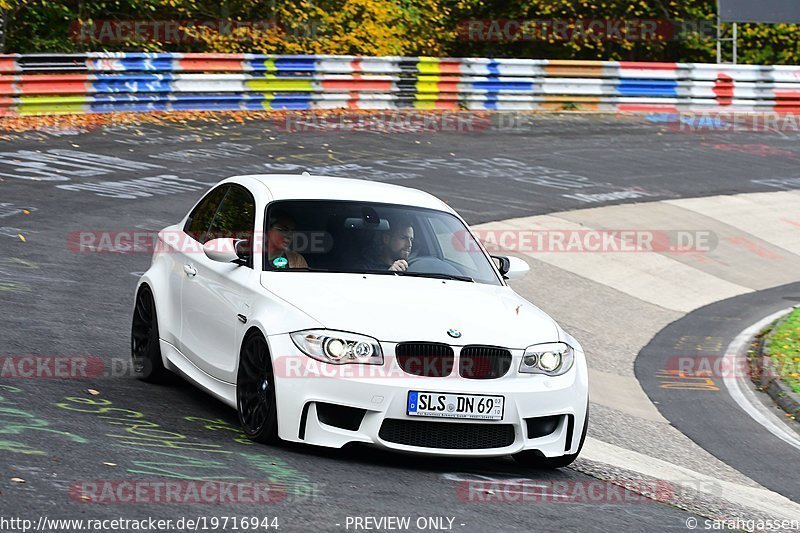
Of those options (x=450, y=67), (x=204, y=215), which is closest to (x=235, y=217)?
(x=204, y=215)

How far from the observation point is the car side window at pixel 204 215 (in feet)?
29.5

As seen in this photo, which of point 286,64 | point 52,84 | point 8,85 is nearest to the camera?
point 8,85

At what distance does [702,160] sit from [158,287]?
60.4ft

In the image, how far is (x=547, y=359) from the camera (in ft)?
24.3

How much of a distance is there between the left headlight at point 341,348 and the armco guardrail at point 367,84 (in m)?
18.4

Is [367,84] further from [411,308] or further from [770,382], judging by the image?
[411,308]

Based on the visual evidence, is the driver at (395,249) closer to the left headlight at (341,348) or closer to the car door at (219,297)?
the car door at (219,297)

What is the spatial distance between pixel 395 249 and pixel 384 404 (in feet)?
4.99

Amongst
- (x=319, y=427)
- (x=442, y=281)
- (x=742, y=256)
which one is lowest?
(x=742, y=256)

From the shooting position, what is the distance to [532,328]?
755cm

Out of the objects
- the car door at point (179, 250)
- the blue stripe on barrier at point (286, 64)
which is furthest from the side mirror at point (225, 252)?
the blue stripe on barrier at point (286, 64)

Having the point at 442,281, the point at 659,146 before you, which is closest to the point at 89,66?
the point at 659,146

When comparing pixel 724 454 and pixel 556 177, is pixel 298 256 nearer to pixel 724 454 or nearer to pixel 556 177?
pixel 724 454

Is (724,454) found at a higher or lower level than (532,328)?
lower
